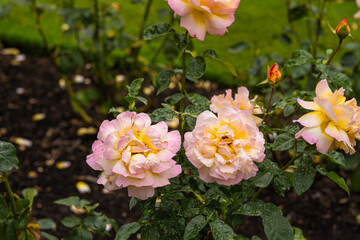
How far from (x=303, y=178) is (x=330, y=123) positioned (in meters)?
0.19

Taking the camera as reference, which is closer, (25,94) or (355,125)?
(355,125)

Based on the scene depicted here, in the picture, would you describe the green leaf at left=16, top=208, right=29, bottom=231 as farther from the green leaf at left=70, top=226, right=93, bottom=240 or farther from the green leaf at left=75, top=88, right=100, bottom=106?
the green leaf at left=75, top=88, right=100, bottom=106

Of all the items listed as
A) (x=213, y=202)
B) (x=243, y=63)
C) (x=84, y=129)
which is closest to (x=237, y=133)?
(x=213, y=202)

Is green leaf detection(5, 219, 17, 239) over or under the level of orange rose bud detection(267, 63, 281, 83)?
under

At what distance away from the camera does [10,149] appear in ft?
4.06

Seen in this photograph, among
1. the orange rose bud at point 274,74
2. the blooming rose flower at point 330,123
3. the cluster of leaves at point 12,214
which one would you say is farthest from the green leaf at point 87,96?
the blooming rose flower at point 330,123

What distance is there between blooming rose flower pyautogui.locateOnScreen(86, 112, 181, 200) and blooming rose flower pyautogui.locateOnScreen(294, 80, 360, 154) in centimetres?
28

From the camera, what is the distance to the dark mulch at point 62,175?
2.07 meters

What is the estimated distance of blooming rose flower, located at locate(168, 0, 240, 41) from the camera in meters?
1.00

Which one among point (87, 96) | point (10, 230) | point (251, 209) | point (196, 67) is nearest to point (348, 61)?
point (196, 67)

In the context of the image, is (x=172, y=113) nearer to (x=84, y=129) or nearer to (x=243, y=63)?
(x=84, y=129)

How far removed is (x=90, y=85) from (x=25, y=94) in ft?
1.42

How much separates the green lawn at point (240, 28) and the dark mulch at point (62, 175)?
586mm

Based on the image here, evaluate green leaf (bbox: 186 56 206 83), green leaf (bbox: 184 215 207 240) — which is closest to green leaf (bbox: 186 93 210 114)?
green leaf (bbox: 186 56 206 83)
